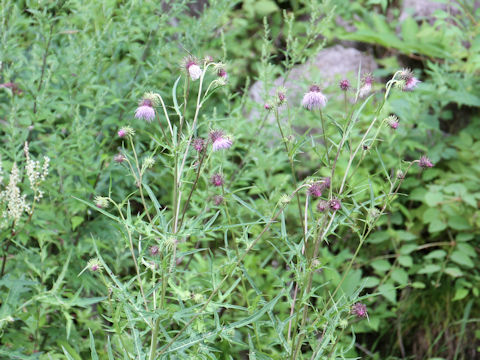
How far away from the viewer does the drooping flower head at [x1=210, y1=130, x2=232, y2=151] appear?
4.14ft

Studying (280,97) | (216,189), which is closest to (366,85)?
(280,97)

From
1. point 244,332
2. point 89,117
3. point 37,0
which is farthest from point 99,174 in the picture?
point 244,332

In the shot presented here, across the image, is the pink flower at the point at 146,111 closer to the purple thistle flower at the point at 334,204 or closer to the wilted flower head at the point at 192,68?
the wilted flower head at the point at 192,68

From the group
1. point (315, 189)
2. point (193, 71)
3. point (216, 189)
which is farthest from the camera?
point (216, 189)

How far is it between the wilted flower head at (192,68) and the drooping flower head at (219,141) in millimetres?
122

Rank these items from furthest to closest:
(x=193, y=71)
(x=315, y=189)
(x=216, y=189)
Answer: (x=216, y=189) → (x=315, y=189) → (x=193, y=71)

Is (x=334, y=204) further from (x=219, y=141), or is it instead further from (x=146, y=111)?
(x=146, y=111)

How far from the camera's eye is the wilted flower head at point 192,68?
126 cm

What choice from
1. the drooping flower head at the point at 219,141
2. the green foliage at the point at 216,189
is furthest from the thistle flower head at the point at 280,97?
the green foliage at the point at 216,189

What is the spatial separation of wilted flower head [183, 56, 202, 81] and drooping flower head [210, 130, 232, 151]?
0.40 feet

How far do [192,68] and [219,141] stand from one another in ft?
0.53

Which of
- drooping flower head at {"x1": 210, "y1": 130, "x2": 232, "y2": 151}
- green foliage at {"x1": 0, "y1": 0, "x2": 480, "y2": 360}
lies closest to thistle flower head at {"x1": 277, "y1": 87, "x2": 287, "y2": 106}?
drooping flower head at {"x1": 210, "y1": 130, "x2": 232, "y2": 151}

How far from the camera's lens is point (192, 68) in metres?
1.26

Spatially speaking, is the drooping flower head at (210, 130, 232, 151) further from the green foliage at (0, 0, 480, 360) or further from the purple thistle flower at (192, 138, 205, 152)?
the green foliage at (0, 0, 480, 360)
